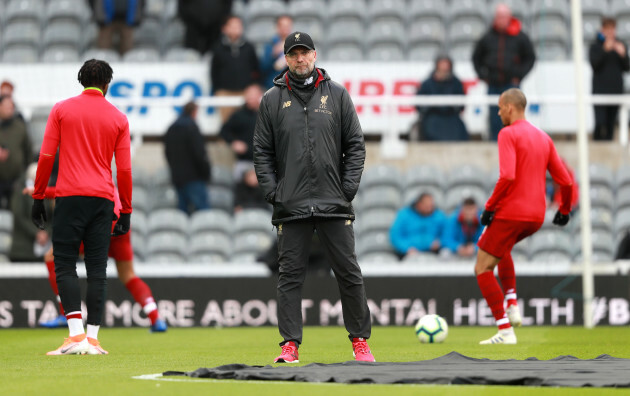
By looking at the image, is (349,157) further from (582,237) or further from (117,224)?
(582,237)

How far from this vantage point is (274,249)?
13.3 m

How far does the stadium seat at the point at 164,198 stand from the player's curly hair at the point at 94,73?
5.91 metres

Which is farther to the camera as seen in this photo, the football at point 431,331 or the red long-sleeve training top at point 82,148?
the football at point 431,331

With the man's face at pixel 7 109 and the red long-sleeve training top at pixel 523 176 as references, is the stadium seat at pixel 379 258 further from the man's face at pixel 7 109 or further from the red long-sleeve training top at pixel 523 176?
the man's face at pixel 7 109

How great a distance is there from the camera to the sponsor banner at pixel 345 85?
14844mm

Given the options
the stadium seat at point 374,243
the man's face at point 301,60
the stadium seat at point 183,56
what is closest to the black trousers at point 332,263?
the man's face at point 301,60

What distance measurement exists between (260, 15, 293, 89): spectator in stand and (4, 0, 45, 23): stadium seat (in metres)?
3.83

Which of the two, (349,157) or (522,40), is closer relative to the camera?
(349,157)

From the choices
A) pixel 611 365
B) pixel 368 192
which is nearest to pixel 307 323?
pixel 368 192

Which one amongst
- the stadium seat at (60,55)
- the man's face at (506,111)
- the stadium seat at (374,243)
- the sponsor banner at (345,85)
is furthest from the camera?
A: the stadium seat at (60,55)

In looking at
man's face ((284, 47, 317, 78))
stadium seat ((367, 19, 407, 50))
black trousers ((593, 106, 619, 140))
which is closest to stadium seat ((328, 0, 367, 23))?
stadium seat ((367, 19, 407, 50))

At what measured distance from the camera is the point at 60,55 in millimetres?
16438

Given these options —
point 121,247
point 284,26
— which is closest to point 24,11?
point 284,26

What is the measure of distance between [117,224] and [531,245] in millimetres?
6260
